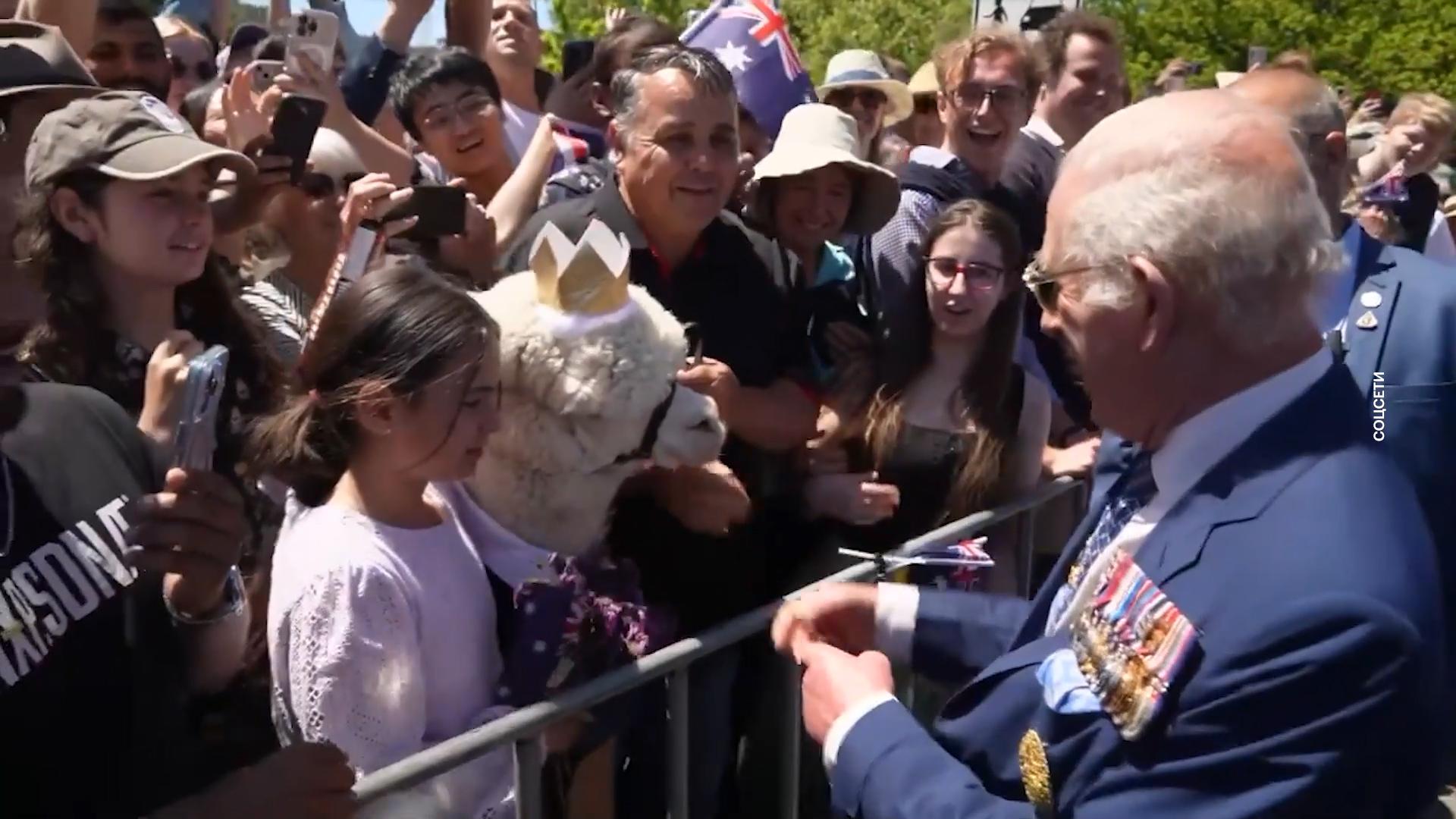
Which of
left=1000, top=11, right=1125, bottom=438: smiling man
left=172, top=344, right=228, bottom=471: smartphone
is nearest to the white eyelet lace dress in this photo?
left=172, top=344, right=228, bottom=471: smartphone

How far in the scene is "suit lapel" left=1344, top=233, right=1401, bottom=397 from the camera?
314 centimetres

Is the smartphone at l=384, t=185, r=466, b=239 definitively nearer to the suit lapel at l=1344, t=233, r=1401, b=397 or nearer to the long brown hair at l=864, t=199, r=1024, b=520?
the long brown hair at l=864, t=199, r=1024, b=520

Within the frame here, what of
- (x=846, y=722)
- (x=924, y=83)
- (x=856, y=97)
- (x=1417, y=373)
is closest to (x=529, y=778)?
(x=846, y=722)

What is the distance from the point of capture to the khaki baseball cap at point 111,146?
2.43m

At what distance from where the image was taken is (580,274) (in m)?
2.37

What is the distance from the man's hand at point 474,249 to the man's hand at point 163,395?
1.12 metres

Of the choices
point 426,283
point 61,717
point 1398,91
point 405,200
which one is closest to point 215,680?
point 61,717

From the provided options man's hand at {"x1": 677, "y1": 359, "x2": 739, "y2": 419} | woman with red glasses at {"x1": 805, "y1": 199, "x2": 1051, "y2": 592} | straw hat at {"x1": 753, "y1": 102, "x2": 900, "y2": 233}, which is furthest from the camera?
straw hat at {"x1": 753, "y1": 102, "x2": 900, "y2": 233}

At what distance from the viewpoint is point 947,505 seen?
11.2 feet

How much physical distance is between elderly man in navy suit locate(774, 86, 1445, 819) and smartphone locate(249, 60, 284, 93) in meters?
2.26

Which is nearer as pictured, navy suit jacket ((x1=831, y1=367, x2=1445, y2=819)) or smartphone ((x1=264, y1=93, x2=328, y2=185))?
navy suit jacket ((x1=831, y1=367, x2=1445, y2=819))

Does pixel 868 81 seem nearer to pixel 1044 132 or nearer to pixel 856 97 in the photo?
pixel 856 97

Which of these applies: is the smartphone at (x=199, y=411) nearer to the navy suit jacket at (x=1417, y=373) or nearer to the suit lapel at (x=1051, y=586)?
the suit lapel at (x=1051, y=586)

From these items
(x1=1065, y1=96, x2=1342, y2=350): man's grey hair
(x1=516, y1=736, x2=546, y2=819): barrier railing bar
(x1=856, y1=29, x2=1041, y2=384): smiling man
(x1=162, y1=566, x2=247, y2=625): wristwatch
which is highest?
(x1=1065, y1=96, x2=1342, y2=350): man's grey hair
